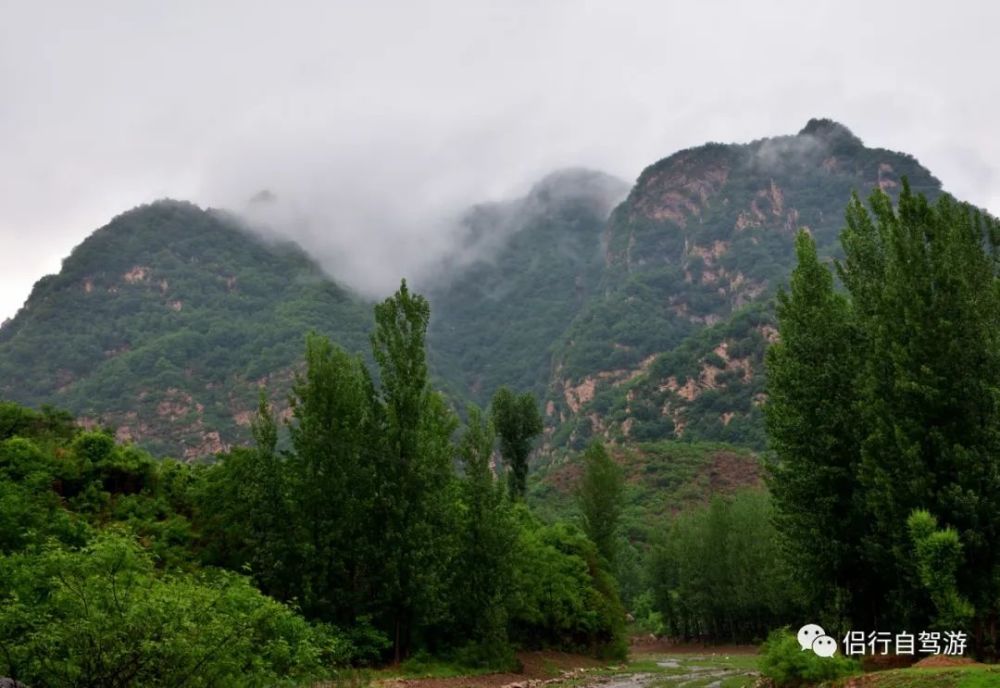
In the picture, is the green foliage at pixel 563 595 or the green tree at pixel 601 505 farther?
the green tree at pixel 601 505

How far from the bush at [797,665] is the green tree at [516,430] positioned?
1369 inches

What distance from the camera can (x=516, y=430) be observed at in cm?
5781

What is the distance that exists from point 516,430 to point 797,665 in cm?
3772

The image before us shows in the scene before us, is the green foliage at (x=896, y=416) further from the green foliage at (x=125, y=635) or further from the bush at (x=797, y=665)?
the green foliage at (x=125, y=635)

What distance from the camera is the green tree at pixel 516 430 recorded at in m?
57.3

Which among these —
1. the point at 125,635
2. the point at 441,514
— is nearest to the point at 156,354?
the point at 441,514

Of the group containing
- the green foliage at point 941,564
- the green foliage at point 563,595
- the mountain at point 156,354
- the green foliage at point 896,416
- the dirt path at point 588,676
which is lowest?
the dirt path at point 588,676

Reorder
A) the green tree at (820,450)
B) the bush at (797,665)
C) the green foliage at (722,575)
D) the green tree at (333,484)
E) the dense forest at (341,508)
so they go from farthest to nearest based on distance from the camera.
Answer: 1. the green foliage at (722,575)
2. the green tree at (333,484)
3. the dense forest at (341,508)
4. the green tree at (820,450)
5. the bush at (797,665)

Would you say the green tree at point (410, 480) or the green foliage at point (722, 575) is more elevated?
the green tree at point (410, 480)

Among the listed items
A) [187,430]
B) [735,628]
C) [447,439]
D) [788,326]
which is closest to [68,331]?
[187,430]

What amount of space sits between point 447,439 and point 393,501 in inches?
194

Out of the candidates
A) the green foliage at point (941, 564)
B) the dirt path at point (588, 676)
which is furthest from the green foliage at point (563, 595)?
the green foliage at point (941, 564)

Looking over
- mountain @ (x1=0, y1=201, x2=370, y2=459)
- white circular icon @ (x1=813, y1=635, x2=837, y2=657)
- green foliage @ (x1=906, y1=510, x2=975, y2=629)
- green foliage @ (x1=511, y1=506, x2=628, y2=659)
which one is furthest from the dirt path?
mountain @ (x1=0, y1=201, x2=370, y2=459)

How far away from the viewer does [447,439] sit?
114 feet
